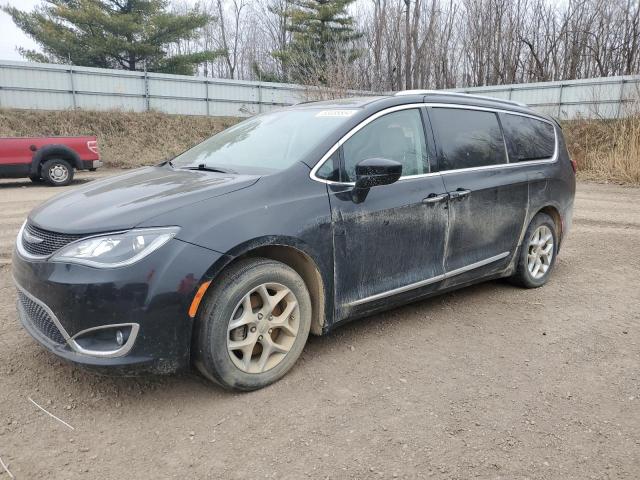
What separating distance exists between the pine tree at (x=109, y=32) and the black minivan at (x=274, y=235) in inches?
991

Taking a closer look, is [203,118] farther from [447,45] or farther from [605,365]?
[605,365]

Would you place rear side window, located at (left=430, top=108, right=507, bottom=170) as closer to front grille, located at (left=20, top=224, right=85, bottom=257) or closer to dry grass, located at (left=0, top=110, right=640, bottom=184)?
front grille, located at (left=20, top=224, right=85, bottom=257)

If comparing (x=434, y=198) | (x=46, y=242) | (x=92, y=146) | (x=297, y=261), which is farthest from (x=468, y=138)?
(x=92, y=146)

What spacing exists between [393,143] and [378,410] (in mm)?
1832

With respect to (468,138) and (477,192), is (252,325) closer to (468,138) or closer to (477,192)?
(477,192)

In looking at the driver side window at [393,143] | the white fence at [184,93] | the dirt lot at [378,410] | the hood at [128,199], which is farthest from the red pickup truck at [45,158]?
the driver side window at [393,143]

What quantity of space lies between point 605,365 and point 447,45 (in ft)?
93.3

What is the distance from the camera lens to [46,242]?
8.64ft

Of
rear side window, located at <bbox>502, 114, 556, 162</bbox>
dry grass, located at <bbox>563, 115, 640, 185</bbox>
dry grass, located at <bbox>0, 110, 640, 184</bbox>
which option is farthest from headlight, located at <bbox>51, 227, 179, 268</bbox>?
dry grass, located at <bbox>0, 110, 640, 184</bbox>

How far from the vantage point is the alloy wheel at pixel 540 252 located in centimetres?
465

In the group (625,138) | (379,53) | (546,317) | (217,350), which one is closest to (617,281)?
(546,317)

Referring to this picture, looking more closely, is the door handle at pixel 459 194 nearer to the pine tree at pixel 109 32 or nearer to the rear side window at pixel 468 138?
the rear side window at pixel 468 138

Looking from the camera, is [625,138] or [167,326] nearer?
[167,326]

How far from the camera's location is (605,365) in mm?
3242
